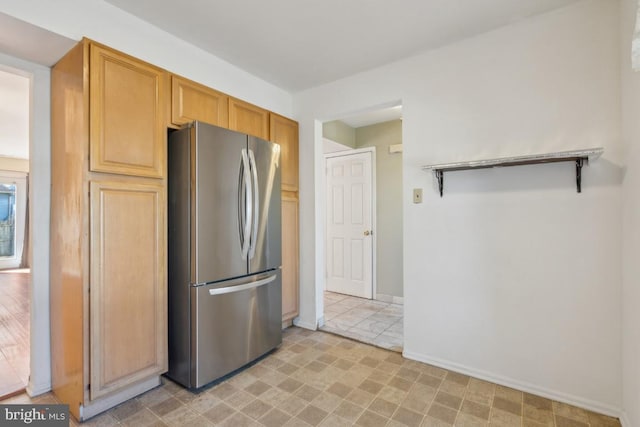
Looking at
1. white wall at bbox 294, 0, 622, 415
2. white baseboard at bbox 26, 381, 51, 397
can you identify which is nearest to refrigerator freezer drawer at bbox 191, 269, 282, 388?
white baseboard at bbox 26, 381, 51, 397

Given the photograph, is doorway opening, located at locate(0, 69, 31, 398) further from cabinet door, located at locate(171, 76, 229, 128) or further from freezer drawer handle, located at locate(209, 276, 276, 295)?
freezer drawer handle, located at locate(209, 276, 276, 295)

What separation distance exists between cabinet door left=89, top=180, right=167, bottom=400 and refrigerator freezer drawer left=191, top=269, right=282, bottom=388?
0.26 m

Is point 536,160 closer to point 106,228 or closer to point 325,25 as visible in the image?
point 325,25

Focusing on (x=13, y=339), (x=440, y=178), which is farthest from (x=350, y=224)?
(x=13, y=339)

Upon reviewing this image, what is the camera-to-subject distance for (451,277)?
7.47ft

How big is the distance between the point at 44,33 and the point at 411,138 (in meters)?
2.48

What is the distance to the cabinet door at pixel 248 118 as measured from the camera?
259cm

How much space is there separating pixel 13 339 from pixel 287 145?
10.4 feet

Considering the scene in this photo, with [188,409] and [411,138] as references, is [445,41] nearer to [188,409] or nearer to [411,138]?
[411,138]

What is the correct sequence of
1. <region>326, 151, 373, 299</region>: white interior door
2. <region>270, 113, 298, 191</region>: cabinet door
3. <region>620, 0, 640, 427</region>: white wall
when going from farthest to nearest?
<region>326, 151, 373, 299</region>: white interior door
<region>270, 113, 298, 191</region>: cabinet door
<region>620, 0, 640, 427</region>: white wall

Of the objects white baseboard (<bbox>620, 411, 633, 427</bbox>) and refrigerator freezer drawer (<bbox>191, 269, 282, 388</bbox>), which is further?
refrigerator freezer drawer (<bbox>191, 269, 282, 388</bbox>)

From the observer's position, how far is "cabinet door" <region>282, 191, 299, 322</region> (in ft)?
9.94

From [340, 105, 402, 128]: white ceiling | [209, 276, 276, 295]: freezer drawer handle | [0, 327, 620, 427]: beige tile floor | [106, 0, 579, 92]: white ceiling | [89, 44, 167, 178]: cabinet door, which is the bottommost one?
Answer: [0, 327, 620, 427]: beige tile floor

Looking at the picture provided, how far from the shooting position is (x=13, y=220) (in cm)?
699
